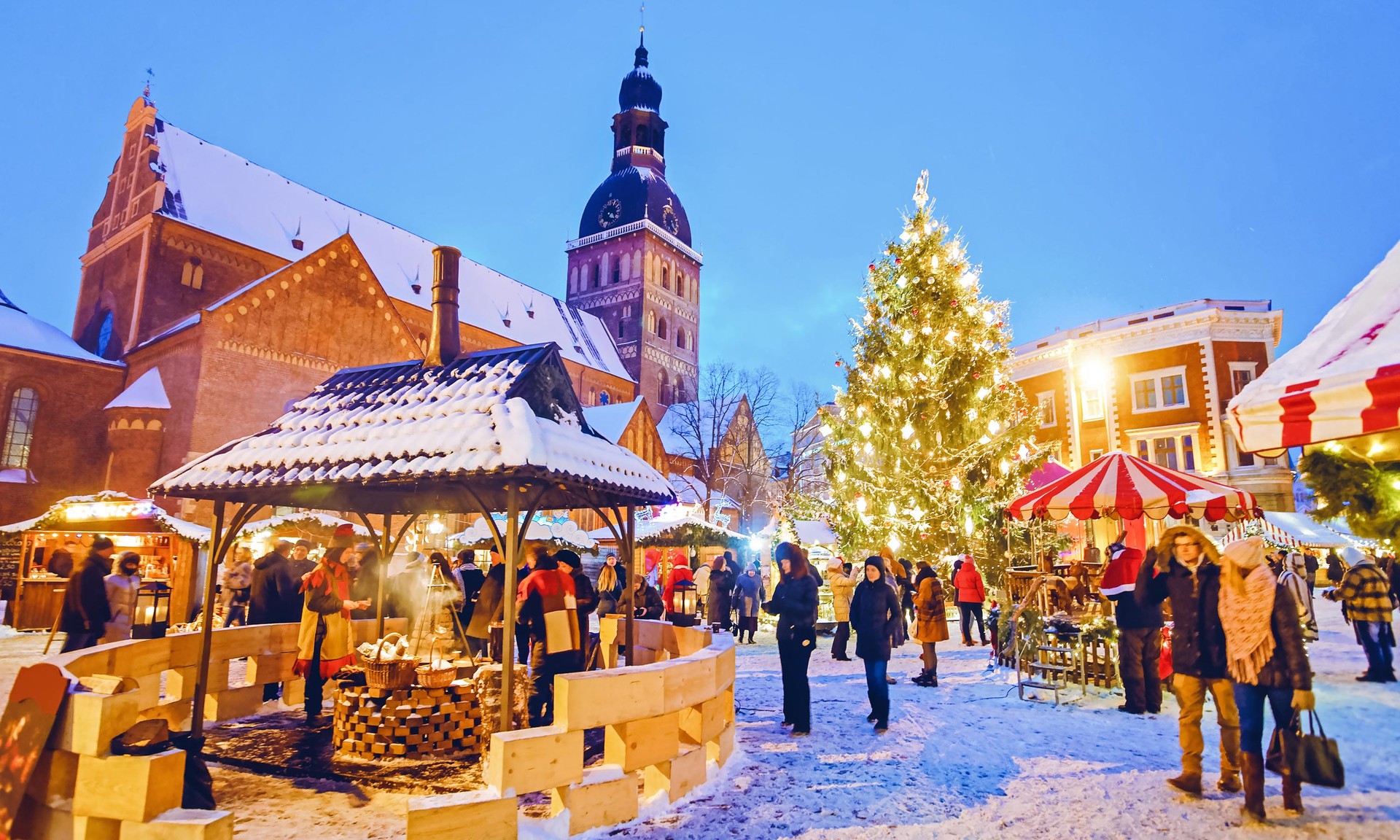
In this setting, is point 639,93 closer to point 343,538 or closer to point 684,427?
point 684,427

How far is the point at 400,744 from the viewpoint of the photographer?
671 cm

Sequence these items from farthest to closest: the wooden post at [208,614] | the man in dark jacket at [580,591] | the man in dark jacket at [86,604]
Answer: the man in dark jacket at [86,604] < the man in dark jacket at [580,591] < the wooden post at [208,614]

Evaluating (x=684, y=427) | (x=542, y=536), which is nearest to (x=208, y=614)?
(x=542, y=536)

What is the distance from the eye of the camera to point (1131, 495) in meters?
11.4

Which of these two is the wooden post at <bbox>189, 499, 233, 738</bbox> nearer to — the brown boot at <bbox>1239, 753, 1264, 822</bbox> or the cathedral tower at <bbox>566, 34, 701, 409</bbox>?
the brown boot at <bbox>1239, 753, 1264, 822</bbox>

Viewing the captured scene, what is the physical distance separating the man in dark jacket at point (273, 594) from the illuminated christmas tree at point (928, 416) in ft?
36.1

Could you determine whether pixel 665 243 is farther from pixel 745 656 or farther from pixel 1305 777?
pixel 1305 777

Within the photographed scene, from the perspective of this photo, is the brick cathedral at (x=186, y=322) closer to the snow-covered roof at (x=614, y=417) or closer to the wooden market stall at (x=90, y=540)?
the snow-covered roof at (x=614, y=417)

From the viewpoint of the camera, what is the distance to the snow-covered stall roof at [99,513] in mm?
17703

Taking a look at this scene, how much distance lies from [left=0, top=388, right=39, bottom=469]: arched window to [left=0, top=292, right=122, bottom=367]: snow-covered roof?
1.67 meters

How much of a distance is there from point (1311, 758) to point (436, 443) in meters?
6.70

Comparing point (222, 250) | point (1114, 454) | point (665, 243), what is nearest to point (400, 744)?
point (1114, 454)

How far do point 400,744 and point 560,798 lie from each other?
256 cm

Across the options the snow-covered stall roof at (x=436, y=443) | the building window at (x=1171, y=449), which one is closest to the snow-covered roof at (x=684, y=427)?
the building window at (x=1171, y=449)
